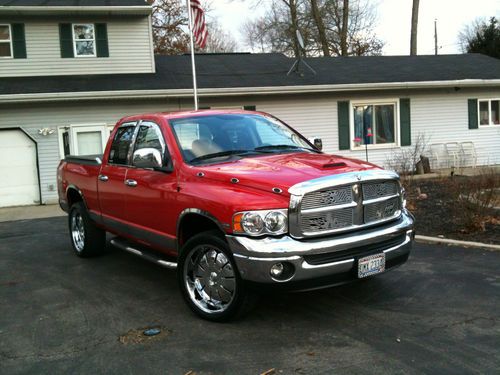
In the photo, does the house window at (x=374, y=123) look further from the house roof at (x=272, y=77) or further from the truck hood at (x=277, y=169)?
the truck hood at (x=277, y=169)

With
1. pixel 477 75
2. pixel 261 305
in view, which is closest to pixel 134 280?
pixel 261 305

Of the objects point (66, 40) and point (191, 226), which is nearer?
point (191, 226)

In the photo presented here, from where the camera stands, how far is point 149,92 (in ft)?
47.3

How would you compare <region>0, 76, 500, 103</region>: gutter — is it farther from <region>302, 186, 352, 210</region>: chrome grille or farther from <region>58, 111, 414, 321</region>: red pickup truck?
<region>302, 186, 352, 210</region>: chrome grille

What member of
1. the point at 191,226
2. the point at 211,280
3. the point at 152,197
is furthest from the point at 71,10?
the point at 211,280

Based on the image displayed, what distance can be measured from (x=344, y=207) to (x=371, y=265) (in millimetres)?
551

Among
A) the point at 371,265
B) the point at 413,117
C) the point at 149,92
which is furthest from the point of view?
the point at 413,117

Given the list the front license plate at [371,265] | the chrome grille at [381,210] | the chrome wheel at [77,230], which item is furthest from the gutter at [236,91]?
the front license plate at [371,265]

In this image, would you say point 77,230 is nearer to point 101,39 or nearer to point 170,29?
point 101,39

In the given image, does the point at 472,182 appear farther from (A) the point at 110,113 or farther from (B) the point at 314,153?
(A) the point at 110,113

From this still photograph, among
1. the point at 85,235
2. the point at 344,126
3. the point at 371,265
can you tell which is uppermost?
the point at 344,126

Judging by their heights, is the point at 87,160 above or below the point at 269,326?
above

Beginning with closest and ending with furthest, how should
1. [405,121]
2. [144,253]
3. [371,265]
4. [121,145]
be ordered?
[371,265] < [144,253] < [121,145] < [405,121]

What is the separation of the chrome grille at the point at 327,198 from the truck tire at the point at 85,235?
3.90 m
